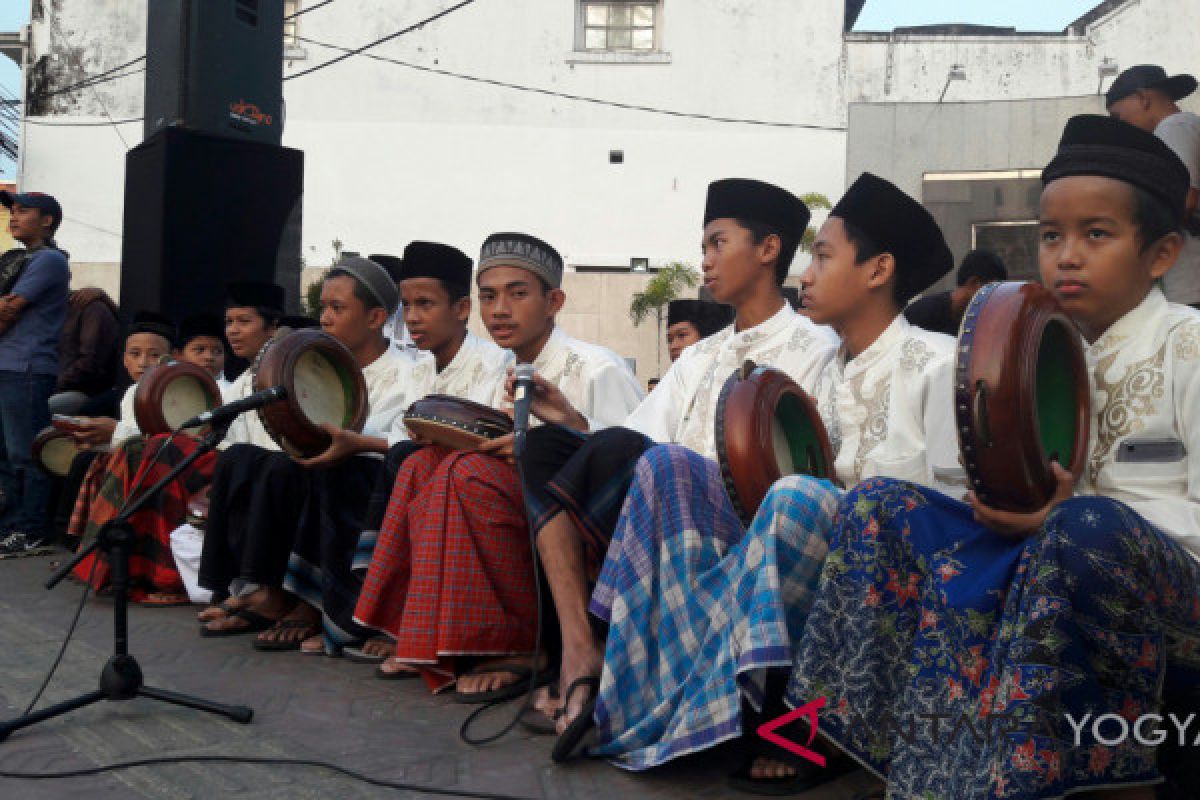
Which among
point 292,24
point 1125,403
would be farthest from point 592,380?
point 292,24

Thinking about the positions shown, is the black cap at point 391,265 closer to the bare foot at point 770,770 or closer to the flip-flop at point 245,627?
the flip-flop at point 245,627

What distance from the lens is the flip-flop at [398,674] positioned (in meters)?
3.92

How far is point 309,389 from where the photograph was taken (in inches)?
161

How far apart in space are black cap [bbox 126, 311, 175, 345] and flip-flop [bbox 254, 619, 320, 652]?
2.35 m

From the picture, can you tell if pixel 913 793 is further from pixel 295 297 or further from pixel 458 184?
pixel 458 184

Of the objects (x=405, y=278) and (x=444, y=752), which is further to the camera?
(x=405, y=278)

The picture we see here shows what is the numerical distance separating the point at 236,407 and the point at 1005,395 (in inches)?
89.2

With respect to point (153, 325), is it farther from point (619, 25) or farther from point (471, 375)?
point (619, 25)

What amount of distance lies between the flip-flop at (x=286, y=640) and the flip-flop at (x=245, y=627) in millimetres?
116

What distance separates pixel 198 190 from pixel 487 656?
404cm

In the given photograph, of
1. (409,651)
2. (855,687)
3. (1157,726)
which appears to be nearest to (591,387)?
(409,651)

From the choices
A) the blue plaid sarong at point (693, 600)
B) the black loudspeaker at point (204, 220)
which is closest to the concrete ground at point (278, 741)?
the blue plaid sarong at point (693, 600)

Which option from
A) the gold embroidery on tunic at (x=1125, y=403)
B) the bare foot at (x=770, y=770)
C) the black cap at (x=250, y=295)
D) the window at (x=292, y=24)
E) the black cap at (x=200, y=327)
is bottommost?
the bare foot at (x=770, y=770)

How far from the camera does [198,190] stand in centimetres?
664
